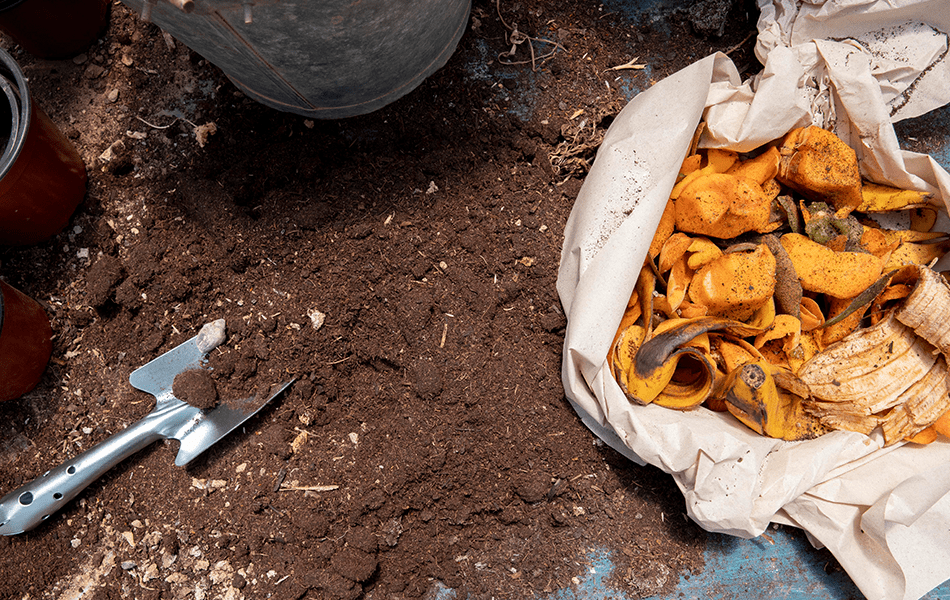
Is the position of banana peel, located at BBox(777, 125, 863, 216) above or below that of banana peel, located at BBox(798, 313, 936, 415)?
above

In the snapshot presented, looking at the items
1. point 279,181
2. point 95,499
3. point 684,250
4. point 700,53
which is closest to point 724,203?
point 684,250

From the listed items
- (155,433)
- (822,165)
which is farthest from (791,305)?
(155,433)

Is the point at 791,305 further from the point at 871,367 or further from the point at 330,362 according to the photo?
the point at 330,362

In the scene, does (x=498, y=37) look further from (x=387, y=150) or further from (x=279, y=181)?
(x=279, y=181)

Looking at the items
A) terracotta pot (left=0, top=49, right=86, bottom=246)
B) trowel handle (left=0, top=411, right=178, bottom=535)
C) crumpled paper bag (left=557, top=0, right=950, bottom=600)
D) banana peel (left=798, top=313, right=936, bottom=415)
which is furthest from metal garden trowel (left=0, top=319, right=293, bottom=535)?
banana peel (left=798, top=313, right=936, bottom=415)

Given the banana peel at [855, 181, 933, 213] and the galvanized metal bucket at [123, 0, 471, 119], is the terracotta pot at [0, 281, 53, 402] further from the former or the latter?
the banana peel at [855, 181, 933, 213]

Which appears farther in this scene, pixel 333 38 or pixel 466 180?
pixel 466 180

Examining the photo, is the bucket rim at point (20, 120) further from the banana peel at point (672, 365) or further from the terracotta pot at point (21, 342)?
the banana peel at point (672, 365)
